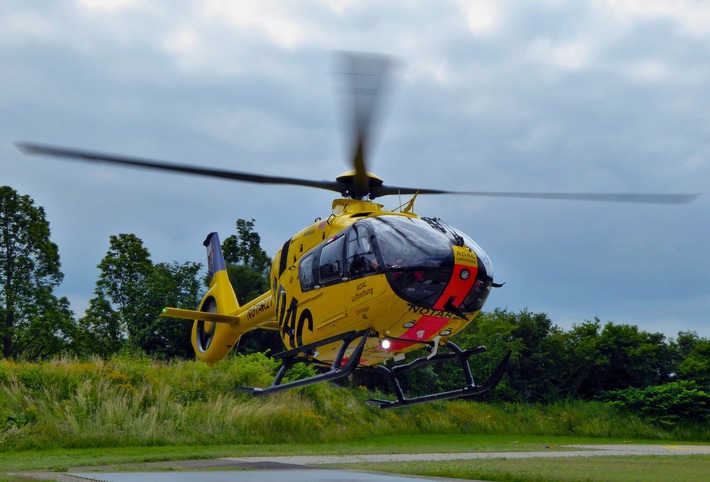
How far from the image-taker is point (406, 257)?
504 inches

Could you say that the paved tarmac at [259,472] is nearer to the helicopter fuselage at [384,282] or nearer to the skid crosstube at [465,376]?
the skid crosstube at [465,376]

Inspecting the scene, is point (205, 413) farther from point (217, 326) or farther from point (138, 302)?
point (138, 302)

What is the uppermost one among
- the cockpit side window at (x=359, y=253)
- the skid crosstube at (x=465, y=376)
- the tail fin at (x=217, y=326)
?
the cockpit side window at (x=359, y=253)

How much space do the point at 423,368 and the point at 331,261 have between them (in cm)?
2388

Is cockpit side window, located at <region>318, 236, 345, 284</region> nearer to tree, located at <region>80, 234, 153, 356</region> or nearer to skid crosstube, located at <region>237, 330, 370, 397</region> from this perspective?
skid crosstube, located at <region>237, 330, 370, 397</region>

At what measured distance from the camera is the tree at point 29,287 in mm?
38938

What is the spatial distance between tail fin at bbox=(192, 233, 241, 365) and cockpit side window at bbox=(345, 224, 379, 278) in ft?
21.0

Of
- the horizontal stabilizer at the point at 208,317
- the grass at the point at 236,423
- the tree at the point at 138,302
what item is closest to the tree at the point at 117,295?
the tree at the point at 138,302

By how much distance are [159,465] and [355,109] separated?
9352mm

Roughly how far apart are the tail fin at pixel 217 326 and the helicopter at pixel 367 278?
3226 mm

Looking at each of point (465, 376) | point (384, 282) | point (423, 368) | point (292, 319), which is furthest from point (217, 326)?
point (423, 368)

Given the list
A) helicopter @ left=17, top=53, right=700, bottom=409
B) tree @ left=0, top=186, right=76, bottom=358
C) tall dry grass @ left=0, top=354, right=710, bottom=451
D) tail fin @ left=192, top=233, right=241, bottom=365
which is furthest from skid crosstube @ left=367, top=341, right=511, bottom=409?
tree @ left=0, top=186, right=76, bottom=358

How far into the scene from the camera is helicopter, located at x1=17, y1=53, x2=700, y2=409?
42.3 feet

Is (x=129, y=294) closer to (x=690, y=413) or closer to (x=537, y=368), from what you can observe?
(x=537, y=368)
